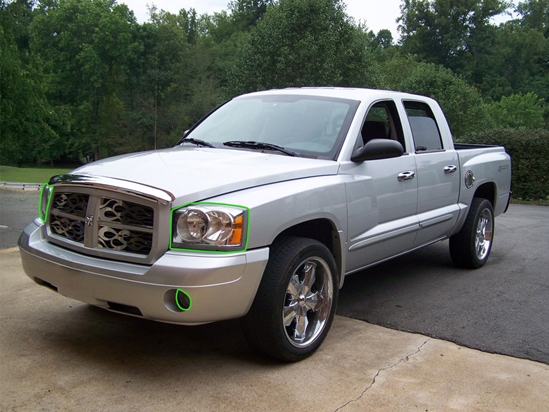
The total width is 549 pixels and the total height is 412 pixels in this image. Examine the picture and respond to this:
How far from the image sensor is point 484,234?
6.94 metres

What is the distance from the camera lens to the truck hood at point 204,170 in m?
3.63

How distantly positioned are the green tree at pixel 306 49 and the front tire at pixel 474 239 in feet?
88.1

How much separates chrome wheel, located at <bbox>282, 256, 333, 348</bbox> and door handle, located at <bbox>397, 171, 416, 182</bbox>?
1.33 metres

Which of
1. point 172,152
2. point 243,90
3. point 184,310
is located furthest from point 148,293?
point 243,90

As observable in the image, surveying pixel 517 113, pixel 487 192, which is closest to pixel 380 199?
pixel 487 192

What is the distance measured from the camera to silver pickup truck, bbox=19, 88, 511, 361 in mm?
3457

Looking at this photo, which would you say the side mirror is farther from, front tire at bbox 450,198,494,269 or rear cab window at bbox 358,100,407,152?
front tire at bbox 450,198,494,269

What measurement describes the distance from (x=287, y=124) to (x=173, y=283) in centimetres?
207

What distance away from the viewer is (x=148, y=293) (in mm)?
3402

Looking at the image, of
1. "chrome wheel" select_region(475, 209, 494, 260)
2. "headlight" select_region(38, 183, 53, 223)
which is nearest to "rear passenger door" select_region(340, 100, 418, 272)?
"chrome wheel" select_region(475, 209, 494, 260)

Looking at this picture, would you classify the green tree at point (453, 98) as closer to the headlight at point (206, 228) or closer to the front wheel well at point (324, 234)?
the front wheel well at point (324, 234)

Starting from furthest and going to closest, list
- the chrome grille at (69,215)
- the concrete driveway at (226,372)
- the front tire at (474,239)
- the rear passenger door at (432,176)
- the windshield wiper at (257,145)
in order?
1. the front tire at (474,239)
2. the rear passenger door at (432,176)
3. the windshield wiper at (257,145)
4. the chrome grille at (69,215)
5. the concrete driveway at (226,372)

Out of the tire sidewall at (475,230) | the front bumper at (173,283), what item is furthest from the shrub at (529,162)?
the front bumper at (173,283)

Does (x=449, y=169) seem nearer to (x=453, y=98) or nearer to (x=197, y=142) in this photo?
(x=197, y=142)
